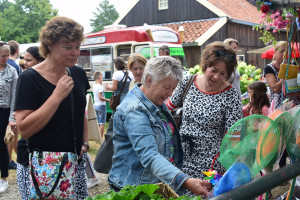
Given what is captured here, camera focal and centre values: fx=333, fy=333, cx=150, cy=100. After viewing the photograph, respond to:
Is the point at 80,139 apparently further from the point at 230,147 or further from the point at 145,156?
the point at 230,147

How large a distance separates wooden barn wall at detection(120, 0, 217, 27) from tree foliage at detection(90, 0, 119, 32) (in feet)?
178

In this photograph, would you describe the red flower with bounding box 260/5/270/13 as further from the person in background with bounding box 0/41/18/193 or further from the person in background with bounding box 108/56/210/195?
the person in background with bounding box 0/41/18/193

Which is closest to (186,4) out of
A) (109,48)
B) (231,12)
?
(231,12)

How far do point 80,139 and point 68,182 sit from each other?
314mm

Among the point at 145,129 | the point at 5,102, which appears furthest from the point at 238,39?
the point at 145,129

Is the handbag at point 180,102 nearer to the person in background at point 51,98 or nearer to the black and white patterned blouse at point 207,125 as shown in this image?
the black and white patterned blouse at point 207,125

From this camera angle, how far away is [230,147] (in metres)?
1.53

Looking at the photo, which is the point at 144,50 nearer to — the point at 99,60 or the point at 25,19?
the point at 99,60

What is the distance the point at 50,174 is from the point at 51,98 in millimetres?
497

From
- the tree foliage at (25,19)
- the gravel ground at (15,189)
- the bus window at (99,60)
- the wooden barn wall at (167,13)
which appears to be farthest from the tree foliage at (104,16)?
the gravel ground at (15,189)

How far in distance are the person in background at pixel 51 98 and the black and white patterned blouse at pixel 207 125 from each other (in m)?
0.89

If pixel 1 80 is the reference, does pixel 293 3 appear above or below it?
above

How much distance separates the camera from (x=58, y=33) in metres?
2.13

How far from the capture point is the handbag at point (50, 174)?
2123 millimetres
